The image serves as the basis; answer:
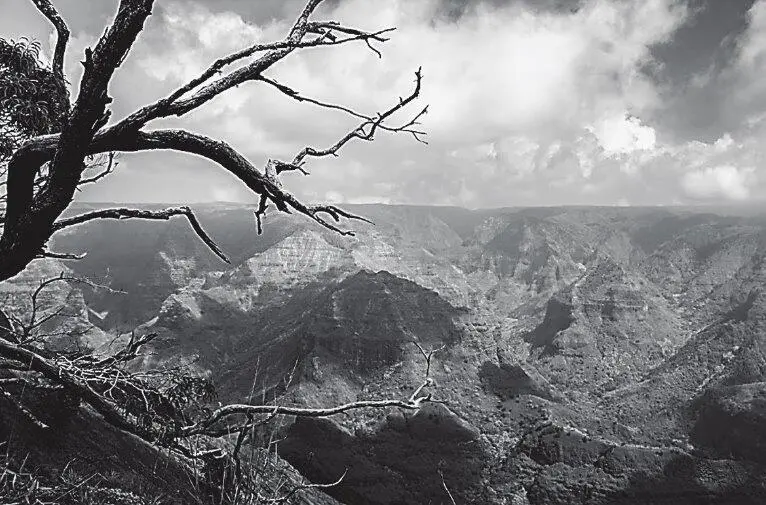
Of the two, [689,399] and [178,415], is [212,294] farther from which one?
[178,415]

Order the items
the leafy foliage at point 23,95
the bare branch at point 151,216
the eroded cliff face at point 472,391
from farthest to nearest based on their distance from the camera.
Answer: the eroded cliff face at point 472,391
the leafy foliage at point 23,95
the bare branch at point 151,216

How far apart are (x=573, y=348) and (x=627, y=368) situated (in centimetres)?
2021

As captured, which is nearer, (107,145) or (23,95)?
(107,145)

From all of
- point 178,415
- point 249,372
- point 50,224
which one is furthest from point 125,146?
point 249,372

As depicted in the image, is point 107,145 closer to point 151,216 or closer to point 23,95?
point 151,216

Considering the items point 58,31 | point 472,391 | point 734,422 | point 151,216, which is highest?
point 58,31

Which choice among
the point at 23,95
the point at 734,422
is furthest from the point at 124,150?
the point at 734,422

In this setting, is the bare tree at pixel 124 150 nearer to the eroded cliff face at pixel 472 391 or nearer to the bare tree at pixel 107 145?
Result: the bare tree at pixel 107 145

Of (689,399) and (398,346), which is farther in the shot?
(689,399)

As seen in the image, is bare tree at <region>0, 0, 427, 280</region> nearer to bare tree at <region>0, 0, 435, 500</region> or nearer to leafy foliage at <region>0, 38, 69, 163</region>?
bare tree at <region>0, 0, 435, 500</region>

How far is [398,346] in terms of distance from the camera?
132000 millimetres

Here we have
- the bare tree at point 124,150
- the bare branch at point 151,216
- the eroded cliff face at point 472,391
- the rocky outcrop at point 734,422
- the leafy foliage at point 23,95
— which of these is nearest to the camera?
the bare tree at point 124,150

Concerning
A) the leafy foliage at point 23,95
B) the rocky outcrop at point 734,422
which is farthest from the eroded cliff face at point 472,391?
the leafy foliage at point 23,95

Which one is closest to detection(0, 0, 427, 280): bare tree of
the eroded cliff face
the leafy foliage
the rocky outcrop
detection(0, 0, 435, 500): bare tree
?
detection(0, 0, 435, 500): bare tree
